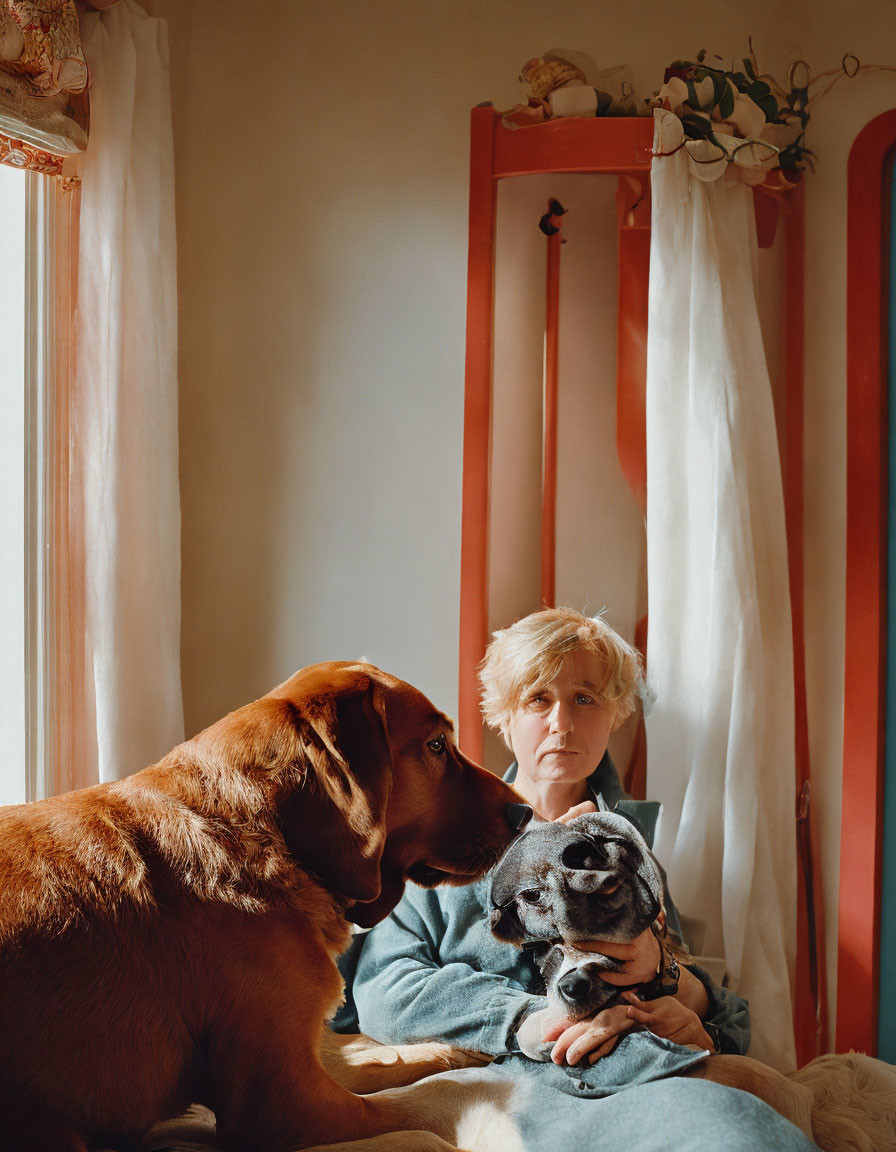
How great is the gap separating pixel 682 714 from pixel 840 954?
0.59m

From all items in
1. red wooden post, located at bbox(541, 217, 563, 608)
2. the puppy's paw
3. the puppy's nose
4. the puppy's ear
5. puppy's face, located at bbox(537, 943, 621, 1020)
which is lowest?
the puppy's paw

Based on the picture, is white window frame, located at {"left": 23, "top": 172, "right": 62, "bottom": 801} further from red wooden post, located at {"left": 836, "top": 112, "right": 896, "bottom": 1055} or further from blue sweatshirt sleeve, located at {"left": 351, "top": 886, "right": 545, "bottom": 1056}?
red wooden post, located at {"left": 836, "top": 112, "right": 896, "bottom": 1055}

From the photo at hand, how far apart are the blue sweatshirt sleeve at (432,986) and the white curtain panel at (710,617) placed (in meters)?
0.55

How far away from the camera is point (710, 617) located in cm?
184

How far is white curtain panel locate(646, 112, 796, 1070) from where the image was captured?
5.98 ft

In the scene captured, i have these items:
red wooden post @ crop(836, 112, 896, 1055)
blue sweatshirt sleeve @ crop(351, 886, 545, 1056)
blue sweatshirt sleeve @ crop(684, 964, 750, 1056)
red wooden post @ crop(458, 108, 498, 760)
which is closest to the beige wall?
red wooden post @ crop(458, 108, 498, 760)

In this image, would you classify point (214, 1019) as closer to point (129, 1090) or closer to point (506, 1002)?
point (129, 1090)

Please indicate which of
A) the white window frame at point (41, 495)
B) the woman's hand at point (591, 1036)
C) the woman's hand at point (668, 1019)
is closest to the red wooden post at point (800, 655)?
the woman's hand at point (668, 1019)

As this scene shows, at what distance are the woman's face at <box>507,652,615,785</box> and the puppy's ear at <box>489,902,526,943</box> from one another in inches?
13.6

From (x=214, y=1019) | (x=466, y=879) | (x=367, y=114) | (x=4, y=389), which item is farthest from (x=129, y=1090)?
(x=367, y=114)

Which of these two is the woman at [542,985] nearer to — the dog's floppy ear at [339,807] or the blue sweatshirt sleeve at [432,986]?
the blue sweatshirt sleeve at [432,986]

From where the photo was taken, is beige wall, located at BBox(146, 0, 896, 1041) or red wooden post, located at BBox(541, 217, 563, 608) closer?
red wooden post, located at BBox(541, 217, 563, 608)

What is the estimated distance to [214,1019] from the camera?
102 cm

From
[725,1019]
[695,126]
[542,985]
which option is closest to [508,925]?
[542,985]
